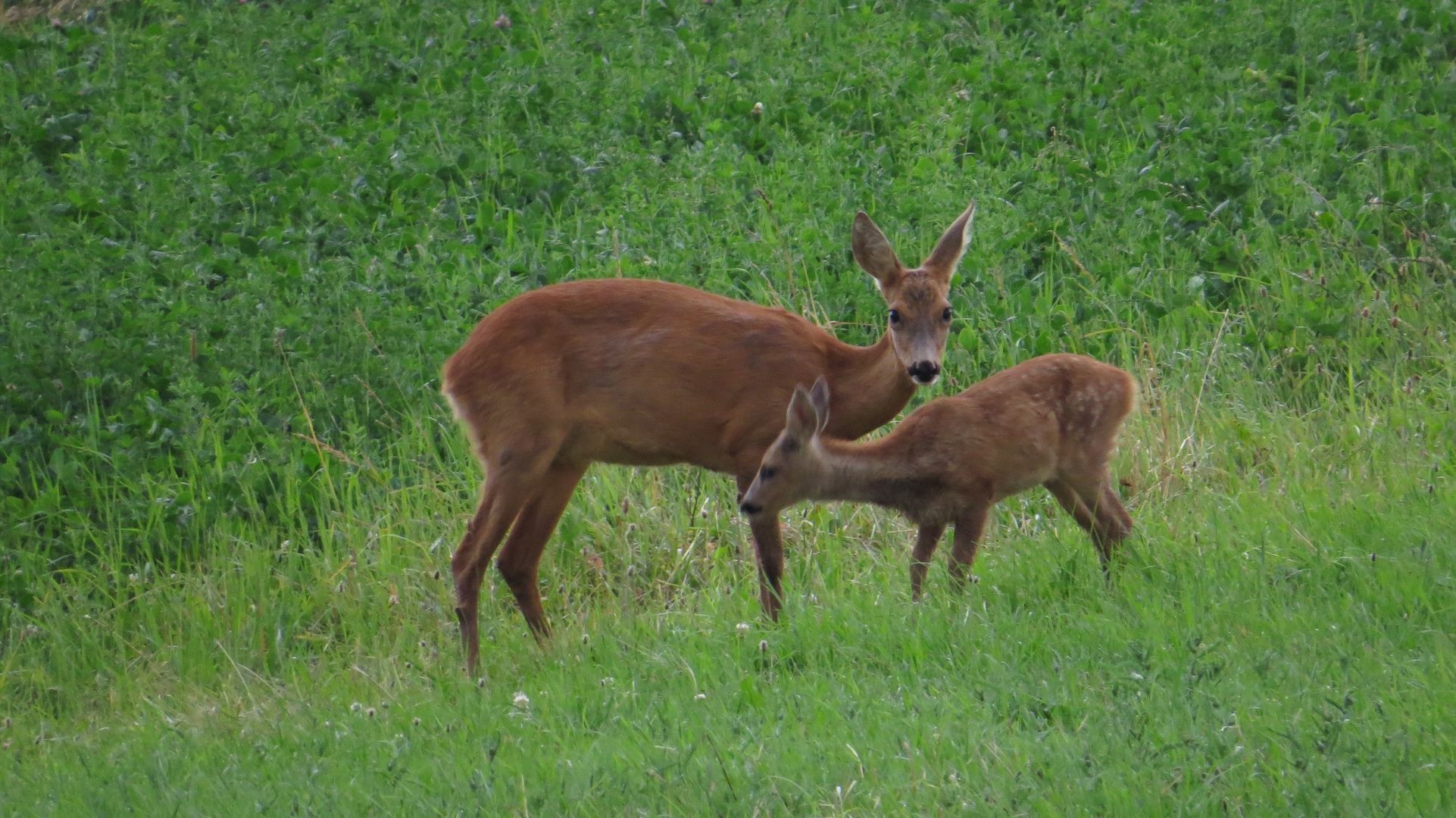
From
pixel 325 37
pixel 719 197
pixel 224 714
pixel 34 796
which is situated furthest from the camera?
pixel 325 37

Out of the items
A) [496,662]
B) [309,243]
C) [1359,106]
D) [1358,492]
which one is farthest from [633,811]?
[1359,106]

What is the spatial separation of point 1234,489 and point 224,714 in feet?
13.0

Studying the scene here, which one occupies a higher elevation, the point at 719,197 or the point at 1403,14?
the point at 1403,14

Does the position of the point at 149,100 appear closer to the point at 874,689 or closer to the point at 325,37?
the point at 325,37

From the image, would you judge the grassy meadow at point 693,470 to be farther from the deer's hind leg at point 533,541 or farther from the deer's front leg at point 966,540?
the deer's hind leg at point 533,541

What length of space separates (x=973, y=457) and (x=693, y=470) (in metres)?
2.34

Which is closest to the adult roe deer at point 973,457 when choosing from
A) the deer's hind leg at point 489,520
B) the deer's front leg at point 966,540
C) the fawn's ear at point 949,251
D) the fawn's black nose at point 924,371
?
the deer's front leg at point 966,540

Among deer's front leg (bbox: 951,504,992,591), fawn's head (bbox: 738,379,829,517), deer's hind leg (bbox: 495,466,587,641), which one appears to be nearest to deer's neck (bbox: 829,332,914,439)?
fawn's head (bbox: 738,379,829,517)

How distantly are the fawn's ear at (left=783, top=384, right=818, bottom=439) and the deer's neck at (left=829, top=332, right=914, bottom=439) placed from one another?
0.46 meters

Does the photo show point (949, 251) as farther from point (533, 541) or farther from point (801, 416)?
point (533, 541)

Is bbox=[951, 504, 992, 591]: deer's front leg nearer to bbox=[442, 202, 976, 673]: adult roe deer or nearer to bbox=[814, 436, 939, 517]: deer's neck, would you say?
bbox=[814, 436, 939, 517]: deer's neck

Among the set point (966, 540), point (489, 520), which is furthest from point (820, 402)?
point (489, 520)

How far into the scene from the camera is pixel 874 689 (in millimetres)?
4734

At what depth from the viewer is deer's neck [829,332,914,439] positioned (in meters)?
6.30
